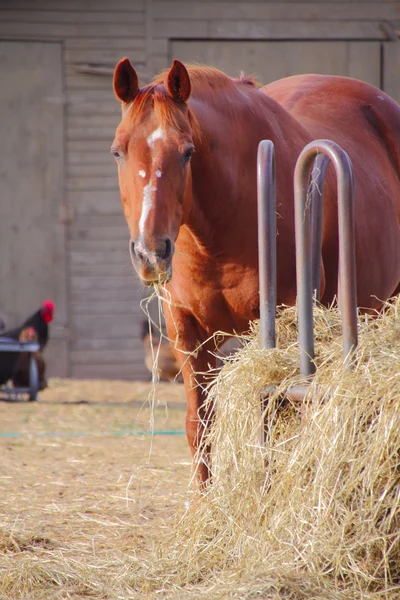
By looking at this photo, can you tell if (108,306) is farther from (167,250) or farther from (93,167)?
(167,250)

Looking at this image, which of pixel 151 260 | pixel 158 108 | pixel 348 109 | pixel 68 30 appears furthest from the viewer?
pixel 68 30

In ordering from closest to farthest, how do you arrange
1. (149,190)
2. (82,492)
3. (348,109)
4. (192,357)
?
(149,190) < (192,357) < (82,492) < (348,109)

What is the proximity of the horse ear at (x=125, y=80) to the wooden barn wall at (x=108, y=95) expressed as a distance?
6.10 m

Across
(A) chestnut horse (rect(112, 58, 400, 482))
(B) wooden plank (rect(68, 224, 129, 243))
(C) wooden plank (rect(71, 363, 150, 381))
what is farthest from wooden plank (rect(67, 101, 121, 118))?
(A) chestnut horse (rect(112, 58, 400, 482))

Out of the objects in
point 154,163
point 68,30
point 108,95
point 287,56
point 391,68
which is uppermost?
point 68,30

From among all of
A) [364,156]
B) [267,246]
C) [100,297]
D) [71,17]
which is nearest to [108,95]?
[71,17]

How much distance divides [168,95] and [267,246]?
2.41ft

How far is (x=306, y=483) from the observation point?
235 centimetres

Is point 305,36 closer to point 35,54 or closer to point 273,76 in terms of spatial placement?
point 273,76

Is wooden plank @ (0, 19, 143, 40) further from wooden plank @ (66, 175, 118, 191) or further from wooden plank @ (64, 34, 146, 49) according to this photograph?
wooden plank @ (66, 175, 118, 191)

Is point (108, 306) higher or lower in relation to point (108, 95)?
lower

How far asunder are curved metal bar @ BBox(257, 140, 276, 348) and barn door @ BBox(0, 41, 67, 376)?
671 cm

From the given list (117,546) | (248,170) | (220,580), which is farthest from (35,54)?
(220,580)

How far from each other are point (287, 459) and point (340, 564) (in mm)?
318
